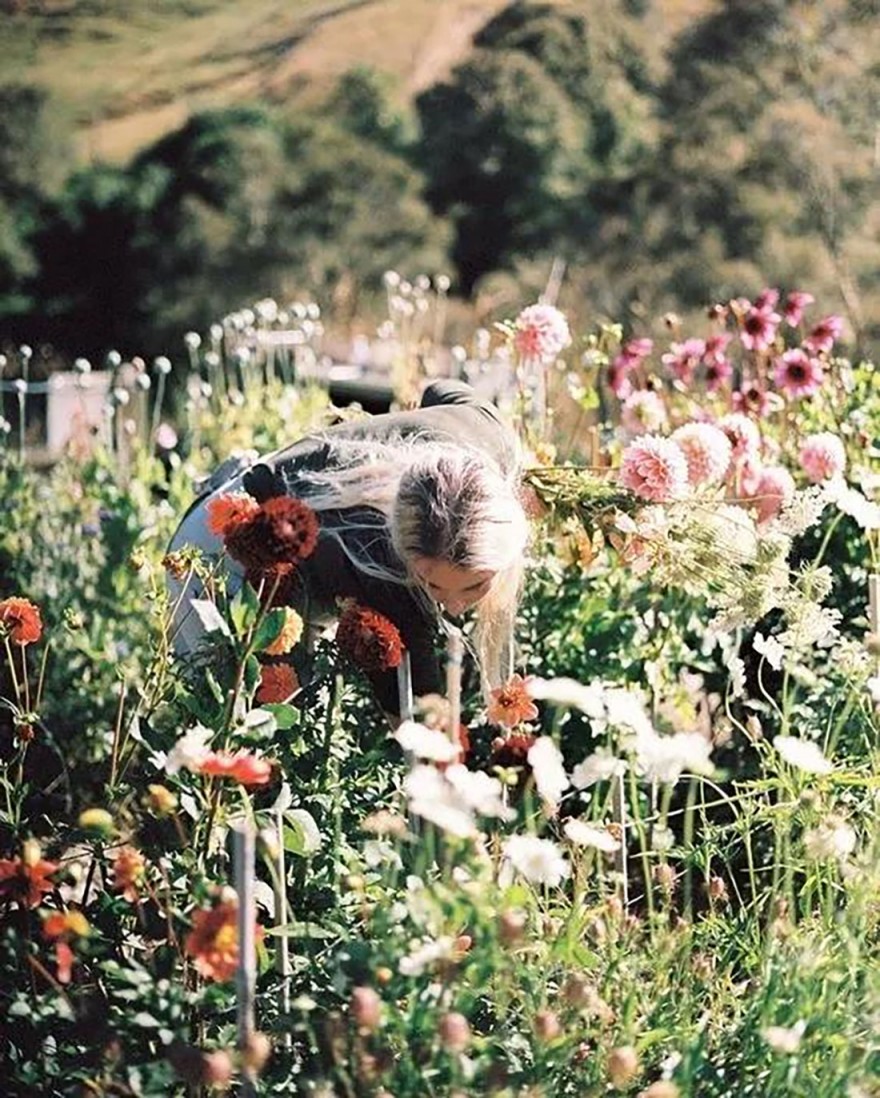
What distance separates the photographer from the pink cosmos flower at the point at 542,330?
330cm

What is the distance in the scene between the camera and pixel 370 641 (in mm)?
2074

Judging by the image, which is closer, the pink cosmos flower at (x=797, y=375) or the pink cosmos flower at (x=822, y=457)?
the pink cosmos flower at (x=822, y=457)

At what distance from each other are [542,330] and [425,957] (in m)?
1.93

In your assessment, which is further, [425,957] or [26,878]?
[26,878]

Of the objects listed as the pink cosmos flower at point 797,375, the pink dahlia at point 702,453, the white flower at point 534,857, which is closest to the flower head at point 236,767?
the white flower at point 534,857

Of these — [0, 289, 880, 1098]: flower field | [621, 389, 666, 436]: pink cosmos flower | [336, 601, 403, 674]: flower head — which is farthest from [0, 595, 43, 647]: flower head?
[621, 389, 666, 436]: pink cosmos flower

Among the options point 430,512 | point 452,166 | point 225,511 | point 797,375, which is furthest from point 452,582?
point 452,166

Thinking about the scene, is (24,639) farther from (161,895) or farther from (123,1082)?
(123,1082)

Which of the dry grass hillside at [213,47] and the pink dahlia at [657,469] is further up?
the dry grass hillside at [213,47]

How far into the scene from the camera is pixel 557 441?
4109 millimetres

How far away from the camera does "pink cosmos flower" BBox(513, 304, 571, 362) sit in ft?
10.8

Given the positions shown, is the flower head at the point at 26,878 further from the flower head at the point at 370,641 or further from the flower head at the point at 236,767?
the flower head at the point at 370,641

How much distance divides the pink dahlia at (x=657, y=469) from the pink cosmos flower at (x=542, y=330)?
30.8 inches

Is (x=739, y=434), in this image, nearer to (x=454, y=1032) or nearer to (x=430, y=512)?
(x=430, y=512)
